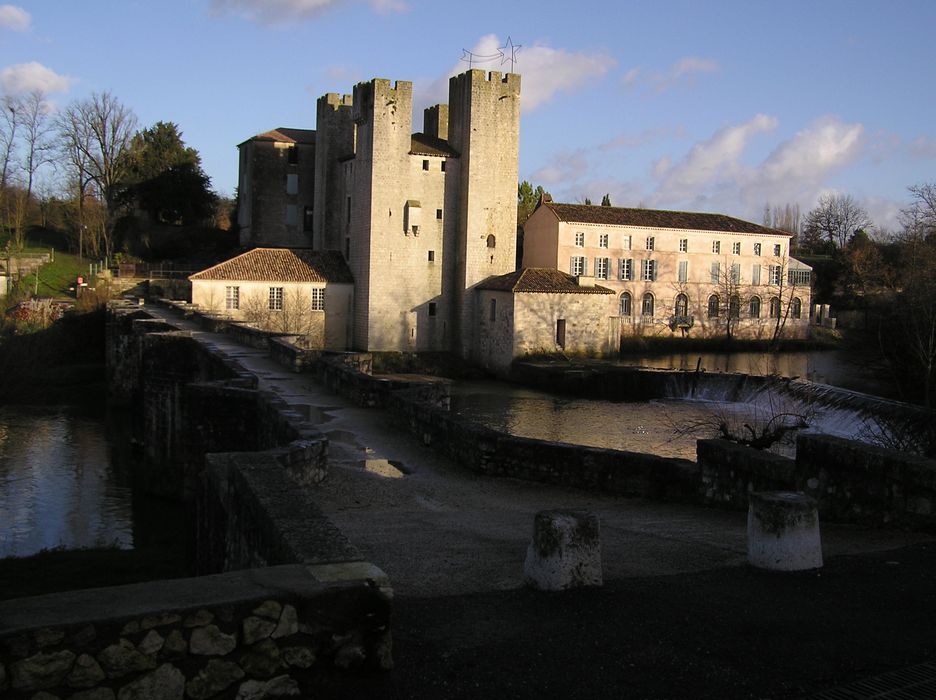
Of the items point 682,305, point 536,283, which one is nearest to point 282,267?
point 536,283

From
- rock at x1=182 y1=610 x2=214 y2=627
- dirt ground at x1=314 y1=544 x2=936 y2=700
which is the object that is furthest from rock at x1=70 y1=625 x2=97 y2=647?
dirt ground at x1=314 y1=544 x2=936 y2=700

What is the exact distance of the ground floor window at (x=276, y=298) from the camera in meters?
43.6

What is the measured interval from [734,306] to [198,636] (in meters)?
55.6

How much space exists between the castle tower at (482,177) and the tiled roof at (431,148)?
476mm

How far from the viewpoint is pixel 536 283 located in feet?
143

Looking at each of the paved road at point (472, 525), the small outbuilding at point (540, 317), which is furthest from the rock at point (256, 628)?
the small outbuilding at point (540, 317)

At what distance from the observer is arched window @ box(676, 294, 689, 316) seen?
2206 inches

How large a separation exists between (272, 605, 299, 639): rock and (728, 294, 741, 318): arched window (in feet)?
180

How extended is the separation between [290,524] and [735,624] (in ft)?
8.77

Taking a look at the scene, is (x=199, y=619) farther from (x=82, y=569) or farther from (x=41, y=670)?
(x=82, y=569)

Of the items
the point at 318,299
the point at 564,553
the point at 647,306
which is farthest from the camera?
the point at 647,306

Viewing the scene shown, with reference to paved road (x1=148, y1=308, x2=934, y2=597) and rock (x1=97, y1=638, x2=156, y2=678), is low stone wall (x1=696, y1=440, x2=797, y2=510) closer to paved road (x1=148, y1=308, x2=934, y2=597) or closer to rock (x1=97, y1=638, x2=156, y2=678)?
paved road (x1=148, y1=308, x2=934, y2=597)

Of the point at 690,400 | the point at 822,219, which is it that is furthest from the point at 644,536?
A: the point at 822,219

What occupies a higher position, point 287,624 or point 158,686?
point 287,624
